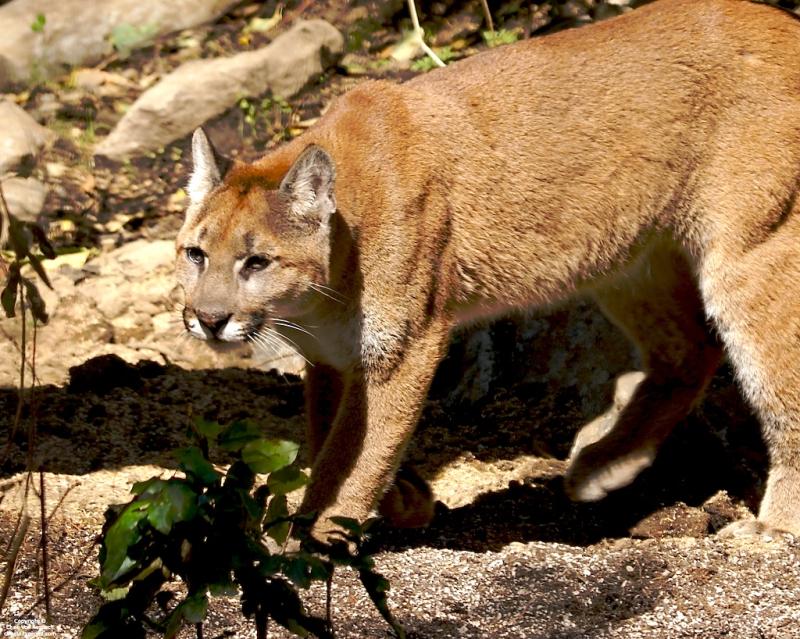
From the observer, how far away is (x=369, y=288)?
17.6 feet

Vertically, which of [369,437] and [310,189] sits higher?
[310,189]

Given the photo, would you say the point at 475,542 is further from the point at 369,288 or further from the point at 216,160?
the point at 216,160

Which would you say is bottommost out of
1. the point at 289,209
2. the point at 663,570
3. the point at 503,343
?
the point at 503,343

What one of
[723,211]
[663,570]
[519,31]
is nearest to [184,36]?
[519,31]

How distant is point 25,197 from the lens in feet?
28.7

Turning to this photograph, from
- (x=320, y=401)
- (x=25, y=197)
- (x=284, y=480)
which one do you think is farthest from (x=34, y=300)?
(x=25, y=197)

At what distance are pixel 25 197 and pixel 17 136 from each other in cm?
61

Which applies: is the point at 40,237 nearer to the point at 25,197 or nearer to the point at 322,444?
the point at 322,444

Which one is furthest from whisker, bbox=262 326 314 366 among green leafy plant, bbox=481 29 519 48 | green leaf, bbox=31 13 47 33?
green leaf, bbox=31 13 47 33

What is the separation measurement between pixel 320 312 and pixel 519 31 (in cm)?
469

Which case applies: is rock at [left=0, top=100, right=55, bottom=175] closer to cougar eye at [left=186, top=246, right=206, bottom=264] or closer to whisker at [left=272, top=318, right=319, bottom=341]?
cougar eye at [left=186, top=246, right=206, bottom=264]

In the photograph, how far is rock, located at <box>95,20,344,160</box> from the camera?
944 centimetres

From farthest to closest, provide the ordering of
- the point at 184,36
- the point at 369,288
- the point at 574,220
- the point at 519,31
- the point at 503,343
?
1. the point at 184,36
2. the point at 519,31
3. the point at 503,343
4. the point at 574,220
5. the point at 369,288

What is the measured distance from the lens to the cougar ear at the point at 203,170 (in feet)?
17.8
